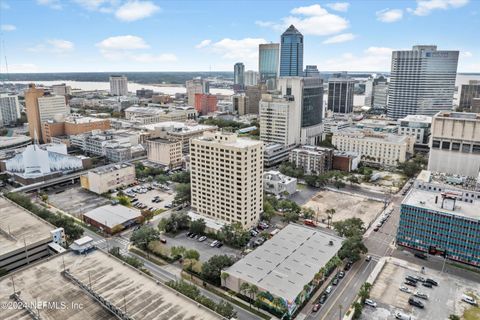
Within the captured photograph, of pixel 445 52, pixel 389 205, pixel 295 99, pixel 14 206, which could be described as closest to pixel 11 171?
pixel 14 206

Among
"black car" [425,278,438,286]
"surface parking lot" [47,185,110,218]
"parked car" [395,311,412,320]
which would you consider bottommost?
"parked car" [395,311,412,320]

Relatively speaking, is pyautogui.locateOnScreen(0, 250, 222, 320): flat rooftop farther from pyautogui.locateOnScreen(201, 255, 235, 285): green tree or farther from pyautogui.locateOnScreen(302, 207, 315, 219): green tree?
pyautogui.locateOnScreen(302, 207, 315, 219): green tree

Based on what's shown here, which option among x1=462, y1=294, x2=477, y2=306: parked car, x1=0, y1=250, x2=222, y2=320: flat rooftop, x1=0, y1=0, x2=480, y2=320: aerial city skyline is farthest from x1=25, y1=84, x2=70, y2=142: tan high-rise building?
x1=462, y1=294, x2=477, y2=306: parked car

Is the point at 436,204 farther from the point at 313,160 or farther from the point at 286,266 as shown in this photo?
the point at 313,160

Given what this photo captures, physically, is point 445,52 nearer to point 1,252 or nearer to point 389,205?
point 389,205

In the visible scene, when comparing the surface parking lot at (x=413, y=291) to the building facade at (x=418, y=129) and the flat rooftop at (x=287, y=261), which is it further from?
the building facade at (x=418, y=129)
